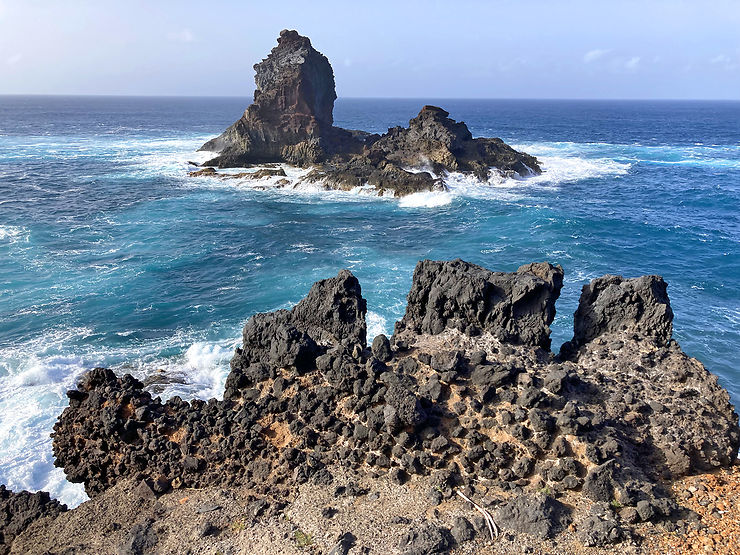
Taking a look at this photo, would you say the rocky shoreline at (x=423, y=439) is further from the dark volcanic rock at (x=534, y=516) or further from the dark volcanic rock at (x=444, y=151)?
the dark volcanic rock at (x=444, y=151)

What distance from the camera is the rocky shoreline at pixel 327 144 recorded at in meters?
65.3

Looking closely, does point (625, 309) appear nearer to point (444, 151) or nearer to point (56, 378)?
point (56, 378)

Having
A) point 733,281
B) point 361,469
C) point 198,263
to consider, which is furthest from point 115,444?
point 733,281

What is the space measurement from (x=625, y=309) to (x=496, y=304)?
4384mm

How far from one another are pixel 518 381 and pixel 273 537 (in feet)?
26.6

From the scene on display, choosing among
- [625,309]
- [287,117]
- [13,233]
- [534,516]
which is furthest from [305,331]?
[287,117]

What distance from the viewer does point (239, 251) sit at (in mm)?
41688

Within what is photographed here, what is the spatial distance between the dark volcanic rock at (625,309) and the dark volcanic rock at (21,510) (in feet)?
56.3

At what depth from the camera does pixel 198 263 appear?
38.5 meters

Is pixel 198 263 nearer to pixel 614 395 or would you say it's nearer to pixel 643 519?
pixel 614 395

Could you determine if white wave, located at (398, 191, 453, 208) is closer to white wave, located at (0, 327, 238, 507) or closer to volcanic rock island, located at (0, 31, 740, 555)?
white wave, located at (0, 327, 238, 507)

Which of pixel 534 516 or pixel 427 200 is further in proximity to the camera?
pixel 427 200

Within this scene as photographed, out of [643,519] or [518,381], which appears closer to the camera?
[643,519]

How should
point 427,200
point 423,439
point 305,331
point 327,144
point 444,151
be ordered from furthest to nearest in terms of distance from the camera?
point 327,144, point 444,151, point 427,200, point 305,331, point 423,439
